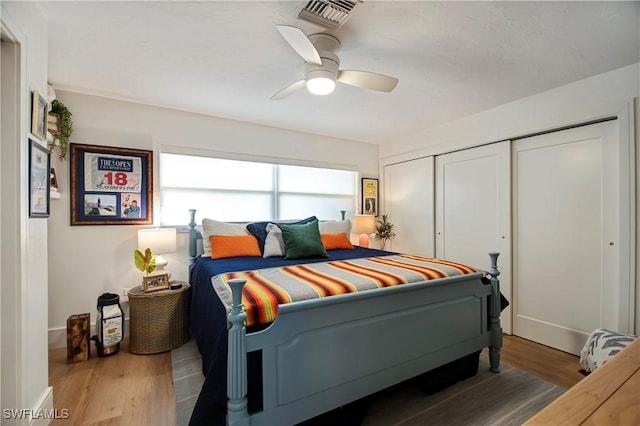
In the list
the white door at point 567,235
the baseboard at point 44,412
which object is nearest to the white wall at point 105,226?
the baseboard at point 44,412

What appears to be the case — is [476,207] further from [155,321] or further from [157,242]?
[155,321]

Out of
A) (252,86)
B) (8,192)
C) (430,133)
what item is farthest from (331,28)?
(430,133)

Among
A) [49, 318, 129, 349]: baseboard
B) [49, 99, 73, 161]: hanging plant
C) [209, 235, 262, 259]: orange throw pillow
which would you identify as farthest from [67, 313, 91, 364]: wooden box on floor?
[49, 99, 73, 161]: hanging plant

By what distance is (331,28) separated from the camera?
174 centimetres

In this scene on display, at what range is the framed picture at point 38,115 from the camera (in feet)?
4.96

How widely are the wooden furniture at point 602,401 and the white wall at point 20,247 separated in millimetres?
1980

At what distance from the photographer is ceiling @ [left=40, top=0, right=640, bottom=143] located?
1.63 meters

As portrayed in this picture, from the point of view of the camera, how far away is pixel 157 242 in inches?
104

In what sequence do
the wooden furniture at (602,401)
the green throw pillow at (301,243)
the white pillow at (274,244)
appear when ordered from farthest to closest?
the white pillow at (274,244)
the green throw pillow at (301,243)
the wooden furniture at (602,401)

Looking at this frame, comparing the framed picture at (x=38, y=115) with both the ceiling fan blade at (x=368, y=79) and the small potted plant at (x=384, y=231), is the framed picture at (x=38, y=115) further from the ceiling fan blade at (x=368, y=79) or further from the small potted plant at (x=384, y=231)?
the small potted plant at (x=384, y=231)

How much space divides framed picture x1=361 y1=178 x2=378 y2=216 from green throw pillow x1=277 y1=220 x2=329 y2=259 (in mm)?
1716

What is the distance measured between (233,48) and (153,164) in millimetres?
1617

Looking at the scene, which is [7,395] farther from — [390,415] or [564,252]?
[564,252]

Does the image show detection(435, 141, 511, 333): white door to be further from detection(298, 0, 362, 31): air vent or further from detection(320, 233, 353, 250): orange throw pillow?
detection(298, 0, 362, 31): air vent
